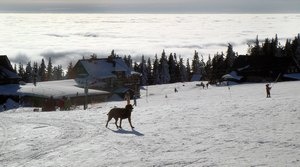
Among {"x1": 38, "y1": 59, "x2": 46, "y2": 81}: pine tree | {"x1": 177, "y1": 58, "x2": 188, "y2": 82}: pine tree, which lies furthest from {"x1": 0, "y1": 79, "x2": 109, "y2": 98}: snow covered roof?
{"x1": 38, "y1": 59, "x2": 46, "y2": 81}: pine tree

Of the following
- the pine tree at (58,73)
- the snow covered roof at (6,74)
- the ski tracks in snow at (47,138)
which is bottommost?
the pine tree at (58,73)

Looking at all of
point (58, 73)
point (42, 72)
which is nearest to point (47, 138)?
point (42, 72)

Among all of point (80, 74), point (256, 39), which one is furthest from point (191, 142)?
point (256, 39)

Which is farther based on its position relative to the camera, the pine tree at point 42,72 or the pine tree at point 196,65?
the pine tree at point 196,65

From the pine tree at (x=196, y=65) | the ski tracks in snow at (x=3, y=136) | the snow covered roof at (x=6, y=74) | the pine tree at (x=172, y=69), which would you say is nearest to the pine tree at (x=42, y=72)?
the pine tree at (x=172, y=69)

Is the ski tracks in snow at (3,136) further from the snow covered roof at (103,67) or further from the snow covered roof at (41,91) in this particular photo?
the snow covered roof at (103,67)

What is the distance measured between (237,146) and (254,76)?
69504 mm

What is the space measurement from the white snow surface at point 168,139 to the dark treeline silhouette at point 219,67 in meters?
57.7

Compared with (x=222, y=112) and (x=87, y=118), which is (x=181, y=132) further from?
(x=87, y=118)

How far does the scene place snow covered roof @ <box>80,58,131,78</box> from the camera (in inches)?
2906

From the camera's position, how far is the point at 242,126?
17609 mm

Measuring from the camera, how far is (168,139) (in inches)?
637

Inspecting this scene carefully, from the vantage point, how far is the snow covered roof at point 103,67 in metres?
73.8

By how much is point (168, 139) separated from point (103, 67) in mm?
61115
